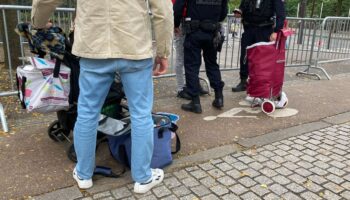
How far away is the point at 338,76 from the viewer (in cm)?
802

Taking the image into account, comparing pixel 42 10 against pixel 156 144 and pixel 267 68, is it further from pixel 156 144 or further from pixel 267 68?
pixel 267 68

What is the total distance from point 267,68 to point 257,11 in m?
1.03

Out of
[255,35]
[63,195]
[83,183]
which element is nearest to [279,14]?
[255,35]

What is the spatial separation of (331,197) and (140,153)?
156 cm

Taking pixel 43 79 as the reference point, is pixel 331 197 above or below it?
below

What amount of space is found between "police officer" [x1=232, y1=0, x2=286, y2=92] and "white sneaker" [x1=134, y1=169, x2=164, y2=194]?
2.79 m

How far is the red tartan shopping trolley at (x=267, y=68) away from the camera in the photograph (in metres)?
4.84

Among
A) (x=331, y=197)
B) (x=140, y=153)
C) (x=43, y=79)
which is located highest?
(x=43, y=79)

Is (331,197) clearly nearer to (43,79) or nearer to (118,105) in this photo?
(118,105)

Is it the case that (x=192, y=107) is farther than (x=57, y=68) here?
Yes

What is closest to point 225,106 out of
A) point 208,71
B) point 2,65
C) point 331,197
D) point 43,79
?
point 208,71

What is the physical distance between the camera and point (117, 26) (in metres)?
2.46

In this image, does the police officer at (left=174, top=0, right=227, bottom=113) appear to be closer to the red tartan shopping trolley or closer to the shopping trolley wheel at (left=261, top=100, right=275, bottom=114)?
the red tartan shopping trolley

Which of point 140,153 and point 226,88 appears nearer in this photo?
point 140,153
